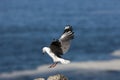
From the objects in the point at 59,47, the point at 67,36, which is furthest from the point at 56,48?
the point at 67,36

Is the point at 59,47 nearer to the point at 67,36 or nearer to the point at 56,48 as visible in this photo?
the point at 56,48

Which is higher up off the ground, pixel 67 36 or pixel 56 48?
pixel 67 36

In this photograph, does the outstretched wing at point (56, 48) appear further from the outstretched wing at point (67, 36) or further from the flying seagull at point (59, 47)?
the outstretched wing at point (67, 36)

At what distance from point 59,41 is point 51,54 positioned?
287 millimetres

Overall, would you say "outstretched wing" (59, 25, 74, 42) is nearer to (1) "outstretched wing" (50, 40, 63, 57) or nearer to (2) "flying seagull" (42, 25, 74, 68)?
(2) "flying seagull" (42, 25, 74, 68)

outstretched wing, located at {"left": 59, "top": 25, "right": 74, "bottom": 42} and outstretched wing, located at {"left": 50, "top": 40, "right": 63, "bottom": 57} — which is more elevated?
outstretched wing, located at {"left": 59, "top": 25, "right": 74, "bottom": 42}

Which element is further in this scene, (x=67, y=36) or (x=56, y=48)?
(x=56, y=48)

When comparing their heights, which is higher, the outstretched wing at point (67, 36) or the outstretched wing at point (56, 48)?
the outstretched wing at point (67, 36)

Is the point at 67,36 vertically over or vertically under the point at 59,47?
over

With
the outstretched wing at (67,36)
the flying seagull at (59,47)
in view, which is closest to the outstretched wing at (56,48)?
the flying seagull at (59,47)

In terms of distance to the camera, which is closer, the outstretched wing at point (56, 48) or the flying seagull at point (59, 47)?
the flying seagull at point (59, 47)

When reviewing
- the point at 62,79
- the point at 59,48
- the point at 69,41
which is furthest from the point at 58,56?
the point at 62,79

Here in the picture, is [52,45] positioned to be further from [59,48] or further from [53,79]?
[53,79]

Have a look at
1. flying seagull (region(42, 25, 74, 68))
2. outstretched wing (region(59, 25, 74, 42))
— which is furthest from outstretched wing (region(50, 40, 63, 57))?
outstretched wing (region(59, 25, 74, 42))
